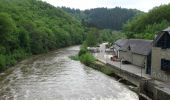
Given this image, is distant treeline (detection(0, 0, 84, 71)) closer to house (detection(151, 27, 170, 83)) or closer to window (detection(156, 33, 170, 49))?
house (detection(151, 27, 170, 83))

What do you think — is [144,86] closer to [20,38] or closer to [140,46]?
[140,46]

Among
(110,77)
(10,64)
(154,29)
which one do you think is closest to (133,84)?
(110,77)

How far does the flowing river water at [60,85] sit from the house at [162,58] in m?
3.78

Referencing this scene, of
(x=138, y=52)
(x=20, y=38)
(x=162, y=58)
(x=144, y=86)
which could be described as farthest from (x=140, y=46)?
(x=20, y=38)

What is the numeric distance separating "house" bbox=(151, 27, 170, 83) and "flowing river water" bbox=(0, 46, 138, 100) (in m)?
3.78

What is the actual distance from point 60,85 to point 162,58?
46.9ft

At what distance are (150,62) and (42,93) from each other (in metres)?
14.8

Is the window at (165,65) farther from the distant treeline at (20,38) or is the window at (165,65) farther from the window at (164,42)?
the distant treeline at (20,38)

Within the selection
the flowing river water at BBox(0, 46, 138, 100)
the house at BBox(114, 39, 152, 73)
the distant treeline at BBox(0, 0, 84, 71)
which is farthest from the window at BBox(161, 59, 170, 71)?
the distant treeline at BBox(0, 0, 84, 71)

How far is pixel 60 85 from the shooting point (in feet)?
143

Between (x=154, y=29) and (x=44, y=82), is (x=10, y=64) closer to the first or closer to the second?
(x=44, y=82)

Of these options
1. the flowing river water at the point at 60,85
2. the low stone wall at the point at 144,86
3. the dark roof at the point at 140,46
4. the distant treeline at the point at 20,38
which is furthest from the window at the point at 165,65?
the distant treeline at the point at 20,38

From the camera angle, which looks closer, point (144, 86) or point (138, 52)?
point (144, 86)

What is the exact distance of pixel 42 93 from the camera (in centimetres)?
3866
